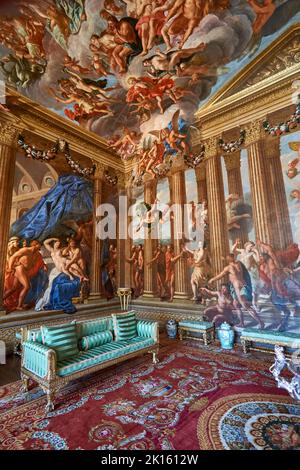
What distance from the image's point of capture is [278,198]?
666cm

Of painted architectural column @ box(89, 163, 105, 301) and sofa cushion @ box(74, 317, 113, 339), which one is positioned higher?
painted architectural column @ box(89, 163, 105, 301)

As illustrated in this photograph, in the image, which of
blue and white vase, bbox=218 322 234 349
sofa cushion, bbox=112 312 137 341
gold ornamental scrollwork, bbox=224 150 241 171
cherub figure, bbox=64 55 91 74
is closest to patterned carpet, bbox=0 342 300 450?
sofa cushion, bbox=112 312 137 341

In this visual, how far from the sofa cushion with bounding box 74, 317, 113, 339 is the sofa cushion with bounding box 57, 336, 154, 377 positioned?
Result: 0.42 meters

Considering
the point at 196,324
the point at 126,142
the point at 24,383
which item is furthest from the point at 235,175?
the point at 24,383

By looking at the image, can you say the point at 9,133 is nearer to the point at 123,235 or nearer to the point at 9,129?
the point at 9,129

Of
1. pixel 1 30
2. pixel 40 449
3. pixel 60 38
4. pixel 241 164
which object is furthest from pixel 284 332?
pixel 1 30

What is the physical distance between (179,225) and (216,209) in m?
1.53

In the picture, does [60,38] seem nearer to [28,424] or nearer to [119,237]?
[119,237]

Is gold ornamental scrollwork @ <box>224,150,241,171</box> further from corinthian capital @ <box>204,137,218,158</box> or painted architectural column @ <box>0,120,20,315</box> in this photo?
painted architectural column @ <box>0,120,20,315</box>

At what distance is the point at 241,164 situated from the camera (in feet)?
24.7

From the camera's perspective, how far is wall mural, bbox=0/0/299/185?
5062 millimetres

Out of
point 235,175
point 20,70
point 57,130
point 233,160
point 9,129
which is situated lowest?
point 235,175

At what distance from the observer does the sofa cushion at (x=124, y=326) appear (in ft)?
19.5

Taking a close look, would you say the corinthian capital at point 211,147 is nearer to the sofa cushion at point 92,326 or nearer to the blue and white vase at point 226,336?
the blue and white vase at point 226,336
